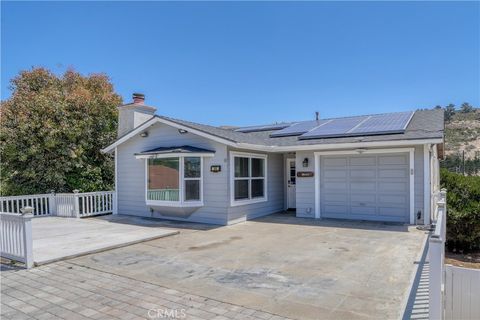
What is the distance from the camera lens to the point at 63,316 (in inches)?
133

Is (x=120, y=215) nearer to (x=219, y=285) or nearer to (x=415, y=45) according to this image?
(x=219, y=285)

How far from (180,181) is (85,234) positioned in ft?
9.35

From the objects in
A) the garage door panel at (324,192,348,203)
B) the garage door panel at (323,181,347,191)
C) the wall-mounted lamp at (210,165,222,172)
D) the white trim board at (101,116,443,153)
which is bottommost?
the garage door panel at (324,192,348,203)

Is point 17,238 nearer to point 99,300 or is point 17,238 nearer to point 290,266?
point 99,300

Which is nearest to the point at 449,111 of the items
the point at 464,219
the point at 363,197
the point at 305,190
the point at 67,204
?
the point at 464,219

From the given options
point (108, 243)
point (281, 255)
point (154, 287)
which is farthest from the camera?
point (108, 243)

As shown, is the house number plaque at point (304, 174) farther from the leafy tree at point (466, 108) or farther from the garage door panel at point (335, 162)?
the leafy tree at point (466, 108)

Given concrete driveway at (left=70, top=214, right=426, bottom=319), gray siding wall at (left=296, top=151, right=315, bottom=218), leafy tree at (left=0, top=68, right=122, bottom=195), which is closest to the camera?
concrete driveway at (left=70, top=214, right=426, bottom=319)

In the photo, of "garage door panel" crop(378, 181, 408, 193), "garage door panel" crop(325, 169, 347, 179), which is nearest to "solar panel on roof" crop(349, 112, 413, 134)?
"garage door panel" crop(325, 169, 347, 179)

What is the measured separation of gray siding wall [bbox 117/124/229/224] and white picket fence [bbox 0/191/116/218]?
2.15 feet

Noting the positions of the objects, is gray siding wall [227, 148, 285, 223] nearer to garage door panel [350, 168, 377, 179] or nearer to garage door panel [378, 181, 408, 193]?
garage door panel [350, 168, 377, 179]

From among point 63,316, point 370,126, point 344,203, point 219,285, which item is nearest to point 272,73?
point 370,126

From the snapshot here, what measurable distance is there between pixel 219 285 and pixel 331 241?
350 cm

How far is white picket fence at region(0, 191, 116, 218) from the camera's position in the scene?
35.5ft
